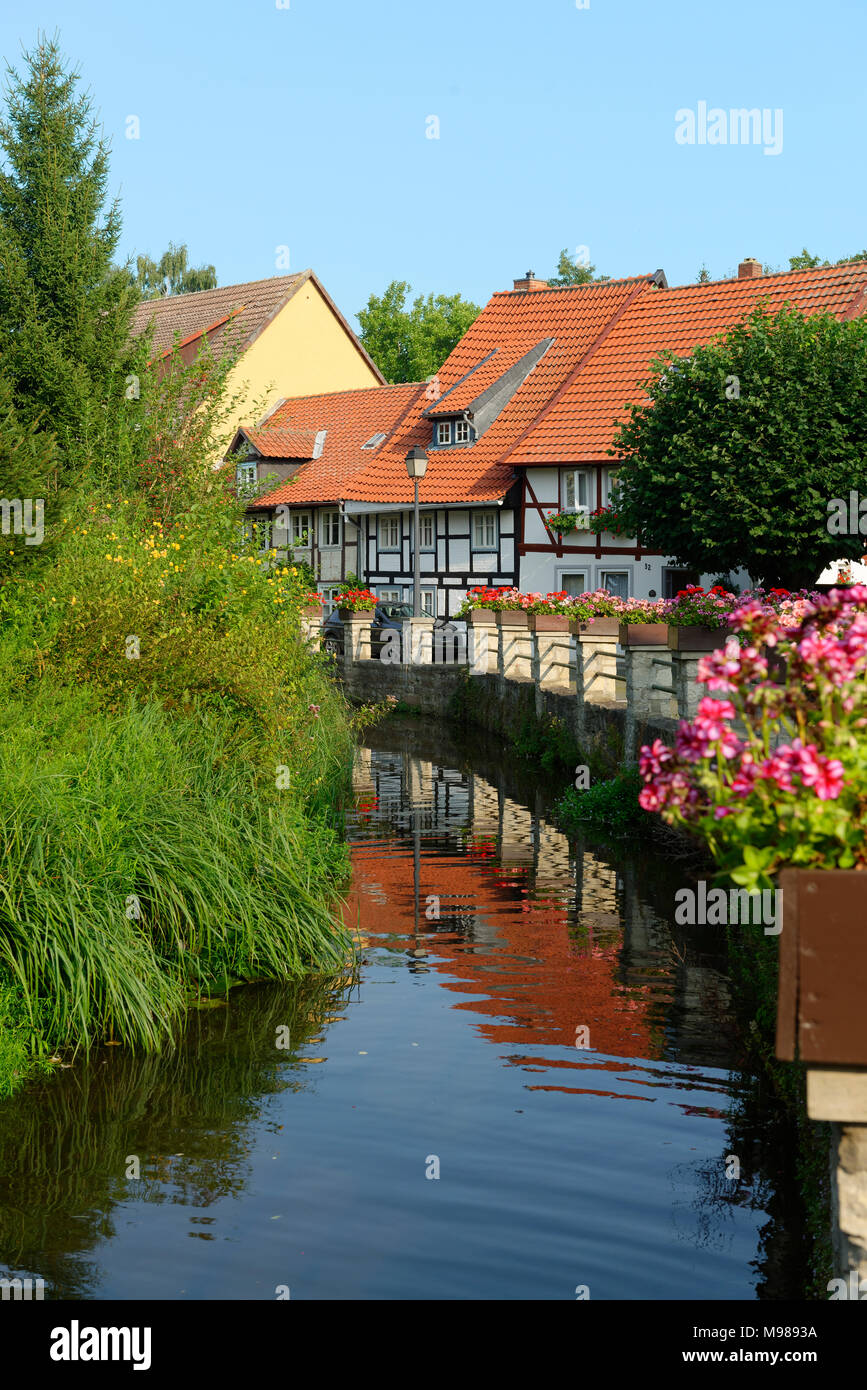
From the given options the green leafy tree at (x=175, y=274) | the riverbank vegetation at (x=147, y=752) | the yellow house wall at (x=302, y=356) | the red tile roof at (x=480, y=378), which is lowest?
the riverbank vegetation at (x=147, y=752)

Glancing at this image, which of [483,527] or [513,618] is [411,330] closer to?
[483,527]

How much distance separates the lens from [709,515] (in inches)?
1008

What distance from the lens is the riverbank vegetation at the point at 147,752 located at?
789cm

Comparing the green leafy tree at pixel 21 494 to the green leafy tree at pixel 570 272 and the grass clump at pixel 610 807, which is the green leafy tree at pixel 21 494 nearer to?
the grass clump at pixel 610 807

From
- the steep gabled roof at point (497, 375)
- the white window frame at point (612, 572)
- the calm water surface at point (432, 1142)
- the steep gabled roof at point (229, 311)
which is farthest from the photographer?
the steep gabled roof at point (229, 311)

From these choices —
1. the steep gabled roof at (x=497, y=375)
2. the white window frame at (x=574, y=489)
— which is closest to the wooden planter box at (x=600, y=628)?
the white window frame at (x=574, y=489)

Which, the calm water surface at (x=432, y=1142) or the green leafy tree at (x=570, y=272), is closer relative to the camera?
the calm water surface at (x=432, y=1142)

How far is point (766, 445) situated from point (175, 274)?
177ft

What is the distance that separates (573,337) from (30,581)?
97.7ft

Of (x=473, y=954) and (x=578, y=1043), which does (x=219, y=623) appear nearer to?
(x=473, y=954)

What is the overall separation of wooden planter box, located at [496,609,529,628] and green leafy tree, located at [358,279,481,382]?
4575 centimetres

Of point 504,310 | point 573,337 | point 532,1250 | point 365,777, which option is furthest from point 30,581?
point 504,310

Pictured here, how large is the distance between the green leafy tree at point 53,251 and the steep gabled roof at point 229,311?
2320 centimetres

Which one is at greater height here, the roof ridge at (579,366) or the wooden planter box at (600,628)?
the roof ridge at (579,366)
